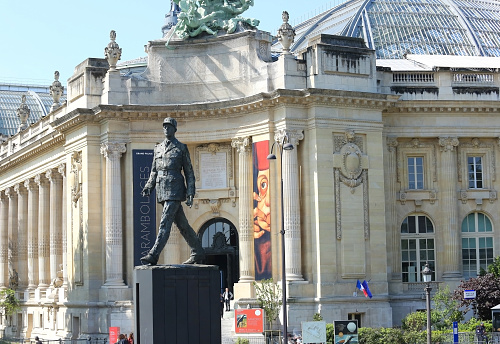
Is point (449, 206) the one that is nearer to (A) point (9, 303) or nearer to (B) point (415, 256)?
(B) point (415, 256)

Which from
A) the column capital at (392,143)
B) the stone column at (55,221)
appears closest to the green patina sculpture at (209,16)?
Answer: the column capital at (392,143)

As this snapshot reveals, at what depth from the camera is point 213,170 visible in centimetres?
5803

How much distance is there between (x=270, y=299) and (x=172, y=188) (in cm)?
2182

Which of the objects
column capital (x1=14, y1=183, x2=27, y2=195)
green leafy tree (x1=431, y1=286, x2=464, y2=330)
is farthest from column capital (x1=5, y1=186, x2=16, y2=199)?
green leafy tree (x1=431, y1=286, x2=464, y2=330)

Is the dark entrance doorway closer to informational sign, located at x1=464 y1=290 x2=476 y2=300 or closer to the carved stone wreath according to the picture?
the carved stone wreath

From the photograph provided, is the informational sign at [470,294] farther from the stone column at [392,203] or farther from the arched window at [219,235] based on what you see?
the arched window at [219,235]

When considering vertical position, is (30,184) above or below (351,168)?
above

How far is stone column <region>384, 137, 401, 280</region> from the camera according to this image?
56844 mm

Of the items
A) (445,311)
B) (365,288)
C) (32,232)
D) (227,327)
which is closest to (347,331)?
(365,288)

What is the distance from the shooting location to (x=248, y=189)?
55.9 m

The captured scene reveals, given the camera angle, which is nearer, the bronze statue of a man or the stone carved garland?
the bronze statue of a man

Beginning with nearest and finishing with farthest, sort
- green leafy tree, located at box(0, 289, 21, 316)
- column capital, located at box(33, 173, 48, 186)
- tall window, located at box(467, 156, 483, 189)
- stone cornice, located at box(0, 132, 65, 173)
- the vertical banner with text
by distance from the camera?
the vertical banner with text, tall window, located at box(467, 156, 483, 189), stone cornice, located at box(0, 132, 65, 173), green leafy tree, located at box(0, 289, 21, 316), column capital, located at box(33, 173, 48, 186)

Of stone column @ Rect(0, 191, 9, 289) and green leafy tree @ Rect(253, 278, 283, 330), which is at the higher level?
stone column @ Rect(0, 191, 9, 289)

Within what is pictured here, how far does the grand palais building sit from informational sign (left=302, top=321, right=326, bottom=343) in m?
9.18
